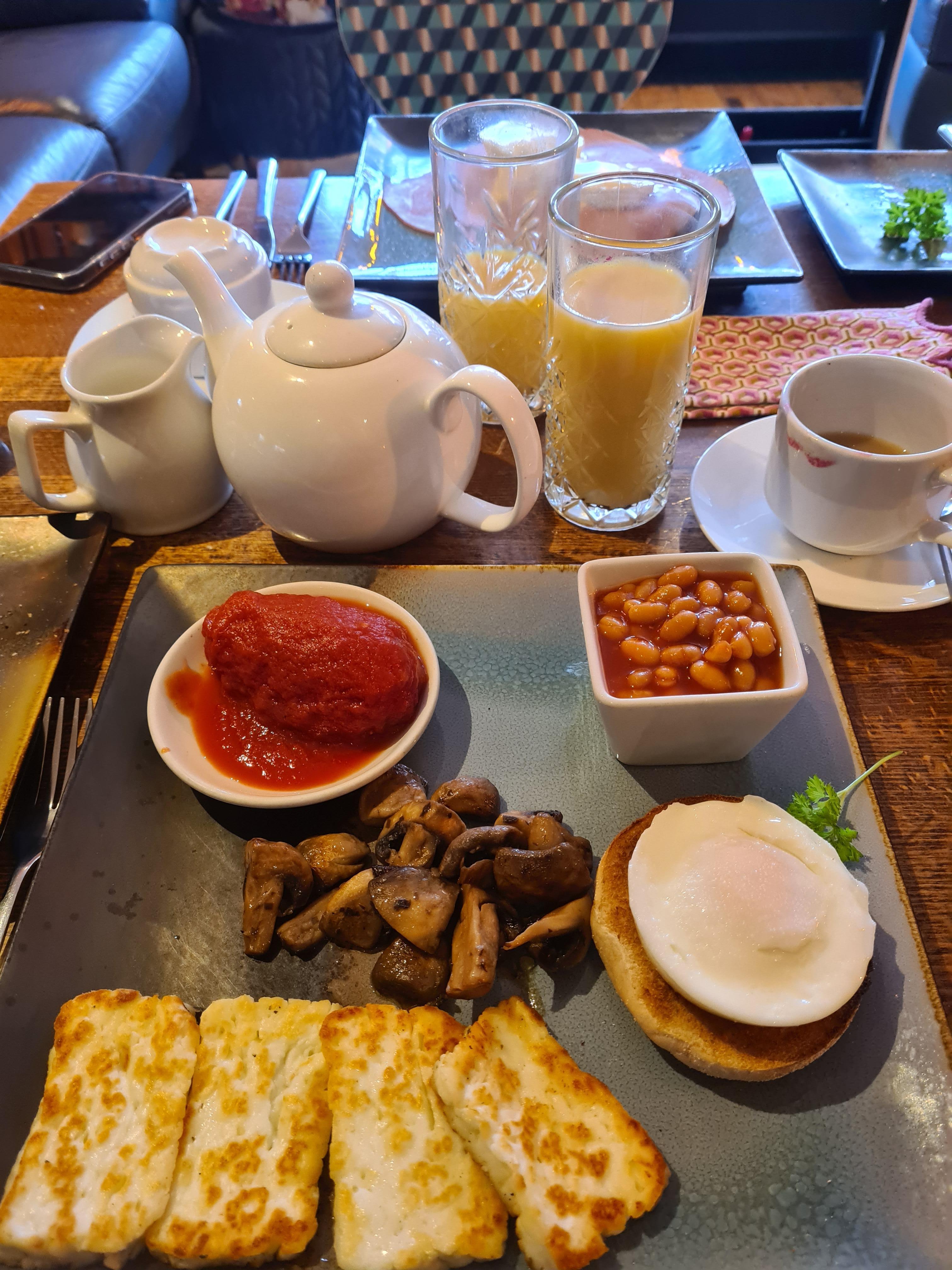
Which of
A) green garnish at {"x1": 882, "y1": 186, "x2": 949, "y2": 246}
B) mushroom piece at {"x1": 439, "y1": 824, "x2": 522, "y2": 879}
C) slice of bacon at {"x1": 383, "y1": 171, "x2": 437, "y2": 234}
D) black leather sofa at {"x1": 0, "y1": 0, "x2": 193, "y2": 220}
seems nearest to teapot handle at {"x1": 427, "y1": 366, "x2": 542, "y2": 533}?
mushroom piece at {"x1": 439, "y1": 824, "x2": 522, "y2": 879}

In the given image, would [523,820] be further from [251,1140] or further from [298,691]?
[251,1140]

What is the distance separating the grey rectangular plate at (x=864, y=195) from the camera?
8.76ft

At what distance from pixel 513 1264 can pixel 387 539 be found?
1407mm

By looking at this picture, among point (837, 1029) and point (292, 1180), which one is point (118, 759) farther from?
point (837, 1029)

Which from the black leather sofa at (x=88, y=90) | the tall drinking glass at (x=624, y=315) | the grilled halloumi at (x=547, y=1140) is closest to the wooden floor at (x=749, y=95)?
the black leather sofa at (x=88, y=90)

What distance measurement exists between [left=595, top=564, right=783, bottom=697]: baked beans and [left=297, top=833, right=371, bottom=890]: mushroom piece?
556mm

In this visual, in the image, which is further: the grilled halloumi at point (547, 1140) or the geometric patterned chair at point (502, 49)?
the geometric patterned chair at point (502, 49)

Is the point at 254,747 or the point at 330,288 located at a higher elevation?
the point at 330,288

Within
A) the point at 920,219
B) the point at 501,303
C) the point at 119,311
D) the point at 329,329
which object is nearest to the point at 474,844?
the point at 329,329

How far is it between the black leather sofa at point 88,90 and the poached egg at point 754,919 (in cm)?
489

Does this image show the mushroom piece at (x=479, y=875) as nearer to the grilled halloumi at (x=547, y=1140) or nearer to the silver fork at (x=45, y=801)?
the grilled halloumi at (x=547, y=1140)

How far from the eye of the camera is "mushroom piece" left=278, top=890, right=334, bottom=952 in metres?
1.37

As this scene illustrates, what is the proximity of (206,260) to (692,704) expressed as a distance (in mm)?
Result: 1826

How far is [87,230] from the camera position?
121 inches
